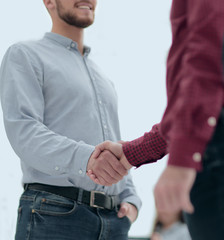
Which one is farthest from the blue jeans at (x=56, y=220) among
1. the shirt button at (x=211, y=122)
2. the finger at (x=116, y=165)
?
the shirt button at (x=211, y=122)

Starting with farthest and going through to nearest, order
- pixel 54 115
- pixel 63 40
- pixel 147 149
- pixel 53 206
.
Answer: pixel 63 40 → pixel 54 115 → pixel 53 206 → pixel 147 149

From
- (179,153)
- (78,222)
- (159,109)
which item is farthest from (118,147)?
(159,109)

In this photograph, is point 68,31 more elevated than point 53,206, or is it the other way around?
point 68,31

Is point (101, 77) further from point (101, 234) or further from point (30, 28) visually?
point (30, 28)

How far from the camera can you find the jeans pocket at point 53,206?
1.80 metres

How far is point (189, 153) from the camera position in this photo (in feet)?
2.81

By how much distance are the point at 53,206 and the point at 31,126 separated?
0.37m

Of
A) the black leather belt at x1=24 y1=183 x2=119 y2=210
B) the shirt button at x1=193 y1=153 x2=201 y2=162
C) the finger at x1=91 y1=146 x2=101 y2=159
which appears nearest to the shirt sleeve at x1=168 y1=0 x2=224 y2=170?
the shirt button at x1=193 y1=153 x2=201 y2=162

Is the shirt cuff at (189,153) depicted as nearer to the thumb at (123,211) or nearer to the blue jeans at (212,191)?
the blue jeans at (212,191)

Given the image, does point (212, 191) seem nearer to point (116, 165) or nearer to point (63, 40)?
point (116, 165)

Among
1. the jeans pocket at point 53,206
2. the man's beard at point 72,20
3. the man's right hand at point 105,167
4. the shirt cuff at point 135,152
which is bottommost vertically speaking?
the jeans pocket at point 53,206

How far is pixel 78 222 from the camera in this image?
6.05 ft

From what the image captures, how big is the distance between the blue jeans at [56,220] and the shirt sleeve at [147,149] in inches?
12.7

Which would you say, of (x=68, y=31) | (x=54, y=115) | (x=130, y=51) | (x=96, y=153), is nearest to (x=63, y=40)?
(x=68, y=31)
